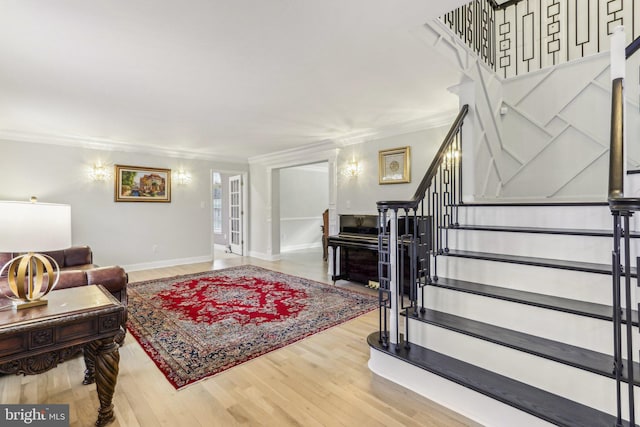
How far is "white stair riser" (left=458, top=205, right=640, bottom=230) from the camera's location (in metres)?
2.20

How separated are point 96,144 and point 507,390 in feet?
21.7

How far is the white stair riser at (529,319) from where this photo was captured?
1.60m

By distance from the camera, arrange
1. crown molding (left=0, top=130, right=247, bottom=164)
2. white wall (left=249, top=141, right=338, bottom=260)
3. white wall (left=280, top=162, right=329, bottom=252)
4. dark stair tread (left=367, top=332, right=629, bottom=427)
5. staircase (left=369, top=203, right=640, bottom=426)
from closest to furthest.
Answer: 1. dark stair tread (left=367, top=332, right=629, bottom=427)
2. staircase (left=369, top=203, right=640, bottom=426)
3. crown molding (left=0, top=130, right=247, bottom=164)
4. white wall (left=249, top=141, right=338, bottom=260)
5. white wall (left=280, top=162, right=329, bottom=252)

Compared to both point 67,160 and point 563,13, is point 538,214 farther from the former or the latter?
point 67,160

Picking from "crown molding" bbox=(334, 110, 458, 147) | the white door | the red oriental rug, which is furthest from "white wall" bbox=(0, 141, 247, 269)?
"crown molding" bbox=(334, 110, 458, 147)

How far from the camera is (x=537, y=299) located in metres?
1.86

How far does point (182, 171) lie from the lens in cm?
648

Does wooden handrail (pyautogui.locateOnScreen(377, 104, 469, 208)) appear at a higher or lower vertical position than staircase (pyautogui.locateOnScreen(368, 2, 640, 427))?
higher

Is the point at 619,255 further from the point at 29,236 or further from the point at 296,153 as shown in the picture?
the point at 296,153

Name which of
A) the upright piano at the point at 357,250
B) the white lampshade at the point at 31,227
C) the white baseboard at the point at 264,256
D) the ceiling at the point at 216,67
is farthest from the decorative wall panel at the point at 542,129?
the white baseboard at the point at 264,256

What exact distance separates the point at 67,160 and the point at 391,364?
19.8 ft

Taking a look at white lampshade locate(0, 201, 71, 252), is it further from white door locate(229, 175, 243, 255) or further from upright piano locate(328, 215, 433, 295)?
white door locate(229, 175, 243, 255)

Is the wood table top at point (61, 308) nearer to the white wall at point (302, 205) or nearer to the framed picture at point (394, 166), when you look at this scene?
the framed picture at point (394, 166)

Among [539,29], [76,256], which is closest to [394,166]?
[539,29]
